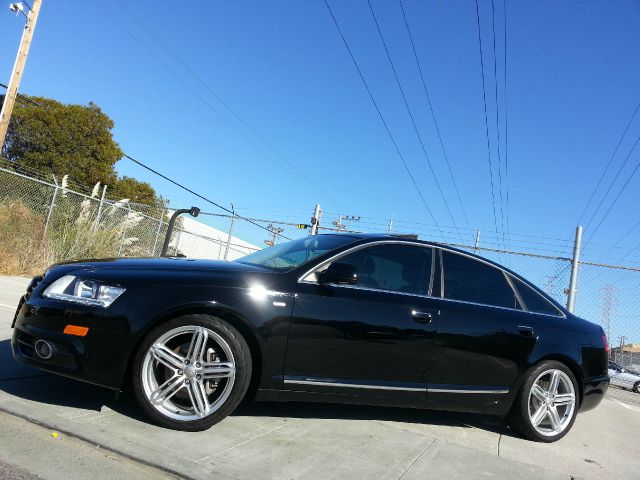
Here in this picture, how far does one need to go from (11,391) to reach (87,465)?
1250 mm

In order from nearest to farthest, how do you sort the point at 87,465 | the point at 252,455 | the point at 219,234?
the point at 87,465 → the point at 252,455 → the point at 219,234

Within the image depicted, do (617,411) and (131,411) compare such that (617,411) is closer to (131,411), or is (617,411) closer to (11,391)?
(131,411)

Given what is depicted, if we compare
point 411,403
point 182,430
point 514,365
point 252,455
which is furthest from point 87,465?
point 514,365

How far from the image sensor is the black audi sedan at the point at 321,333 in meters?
3.23

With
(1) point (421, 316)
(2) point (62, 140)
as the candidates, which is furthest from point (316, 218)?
(2) point (62, 140)

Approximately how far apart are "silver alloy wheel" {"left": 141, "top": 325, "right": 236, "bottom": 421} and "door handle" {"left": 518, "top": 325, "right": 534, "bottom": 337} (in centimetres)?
235

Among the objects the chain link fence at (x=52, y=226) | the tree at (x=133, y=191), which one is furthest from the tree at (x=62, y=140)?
the chain link fence at (x=52, y=226)

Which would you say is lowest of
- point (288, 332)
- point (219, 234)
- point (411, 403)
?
point (411, 403)

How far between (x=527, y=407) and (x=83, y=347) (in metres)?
3.43

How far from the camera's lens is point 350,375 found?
12.0ft

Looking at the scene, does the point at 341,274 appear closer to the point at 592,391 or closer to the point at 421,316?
the point at 421,316

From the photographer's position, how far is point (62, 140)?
27094mm

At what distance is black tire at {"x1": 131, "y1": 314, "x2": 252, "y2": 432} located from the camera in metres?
3.24

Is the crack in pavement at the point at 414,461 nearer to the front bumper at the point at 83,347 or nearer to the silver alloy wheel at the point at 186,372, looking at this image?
the silver alloy wheel at the point at 186,372
